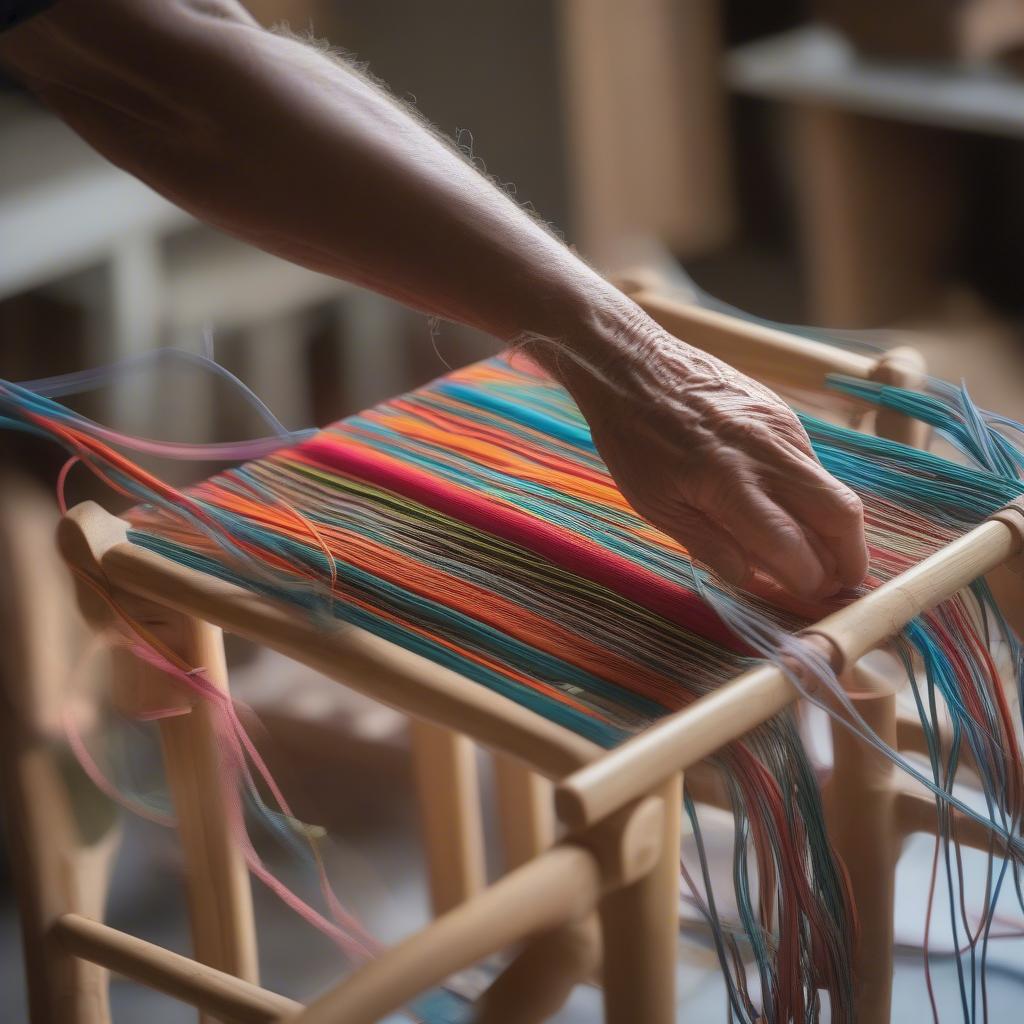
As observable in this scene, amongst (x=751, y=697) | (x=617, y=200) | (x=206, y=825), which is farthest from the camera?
(x=617, y=200)

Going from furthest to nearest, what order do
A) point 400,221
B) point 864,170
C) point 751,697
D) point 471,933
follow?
1. point 864,170
2. point 400,221
3. point 751,697
4. point 471,933

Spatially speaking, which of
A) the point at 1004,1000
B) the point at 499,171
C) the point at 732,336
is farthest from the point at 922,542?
the point at 499,171

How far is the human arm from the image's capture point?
2.64ft

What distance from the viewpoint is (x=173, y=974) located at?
88cm

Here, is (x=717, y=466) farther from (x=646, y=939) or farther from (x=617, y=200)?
(x=617, y=200)

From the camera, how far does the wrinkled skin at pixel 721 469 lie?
78 centimetres

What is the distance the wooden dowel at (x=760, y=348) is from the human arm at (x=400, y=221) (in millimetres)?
205

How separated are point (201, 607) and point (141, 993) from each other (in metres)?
0.68

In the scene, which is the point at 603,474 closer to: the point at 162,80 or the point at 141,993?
the point at 162,80

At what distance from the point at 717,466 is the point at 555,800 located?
0.22 meters

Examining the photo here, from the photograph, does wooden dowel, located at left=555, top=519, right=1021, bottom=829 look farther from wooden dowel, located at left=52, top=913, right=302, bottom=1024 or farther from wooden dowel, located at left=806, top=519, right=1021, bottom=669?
wooden dowel, located at left=52, top=913, right=302, bottom=1024

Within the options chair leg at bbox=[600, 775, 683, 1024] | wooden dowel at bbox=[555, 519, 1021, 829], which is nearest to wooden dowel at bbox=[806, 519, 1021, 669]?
wooden dowel at bbox=[555, 519, 1021, 829]

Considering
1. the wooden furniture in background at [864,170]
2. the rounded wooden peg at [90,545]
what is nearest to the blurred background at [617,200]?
the wooden furniture in background at [864,170]

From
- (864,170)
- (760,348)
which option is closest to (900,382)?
(760,348)
